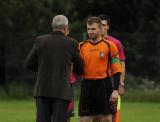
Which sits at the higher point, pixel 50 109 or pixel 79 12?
pixel 79 12

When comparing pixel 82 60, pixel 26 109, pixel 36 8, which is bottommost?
pixel 26 109

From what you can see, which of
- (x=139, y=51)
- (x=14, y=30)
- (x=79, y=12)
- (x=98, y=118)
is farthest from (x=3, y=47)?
(x=98, y=118)

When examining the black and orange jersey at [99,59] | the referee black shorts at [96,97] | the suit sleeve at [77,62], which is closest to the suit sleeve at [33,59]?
the suit sleeve at [77,62]

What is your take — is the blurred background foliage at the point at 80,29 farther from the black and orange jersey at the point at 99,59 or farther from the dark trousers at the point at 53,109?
the dark trousers at the point at 53,109

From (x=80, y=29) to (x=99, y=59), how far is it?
2078cm

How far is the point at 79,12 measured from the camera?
34531 millimetres

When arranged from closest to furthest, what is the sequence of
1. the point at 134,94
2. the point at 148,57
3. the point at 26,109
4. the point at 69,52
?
1. the point at 69,52
2. the point at 26,109
3. the point at 134,94
4. the point at 148,57

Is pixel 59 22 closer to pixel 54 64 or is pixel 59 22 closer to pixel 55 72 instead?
pixel 54 64

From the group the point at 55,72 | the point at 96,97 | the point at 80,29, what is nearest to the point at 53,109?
the point at 55,72

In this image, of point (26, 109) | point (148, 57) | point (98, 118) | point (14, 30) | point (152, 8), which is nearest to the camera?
point (98, 118)

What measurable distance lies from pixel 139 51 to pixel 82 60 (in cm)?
1638

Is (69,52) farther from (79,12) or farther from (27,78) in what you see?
(79,12)

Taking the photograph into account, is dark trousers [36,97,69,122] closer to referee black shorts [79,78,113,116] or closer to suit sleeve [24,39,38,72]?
suit sleeve [24,39,38,72]

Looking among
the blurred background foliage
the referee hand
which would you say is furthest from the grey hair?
the blurred background foliage
